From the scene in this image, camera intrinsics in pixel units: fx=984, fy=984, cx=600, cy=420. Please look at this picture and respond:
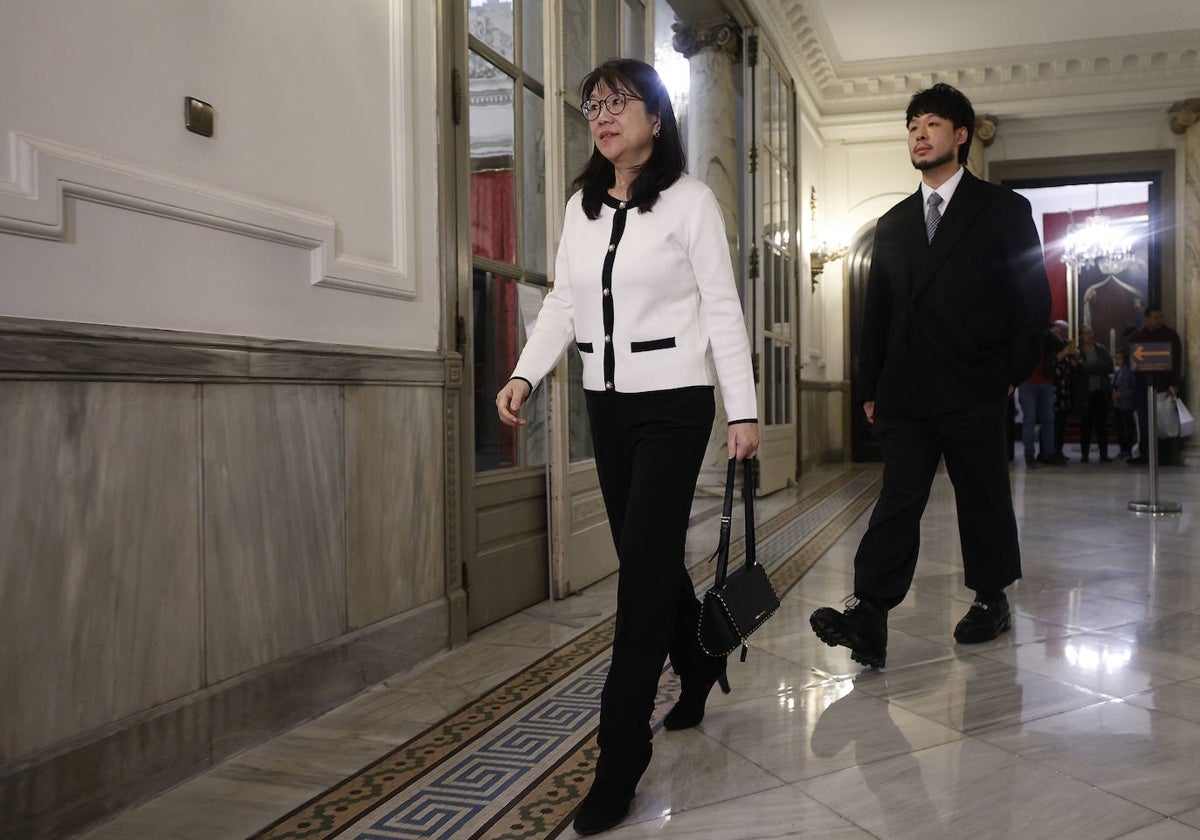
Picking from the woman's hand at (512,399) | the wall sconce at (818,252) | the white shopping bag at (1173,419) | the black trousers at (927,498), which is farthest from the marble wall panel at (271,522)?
the white shopping bag at (1173,419)

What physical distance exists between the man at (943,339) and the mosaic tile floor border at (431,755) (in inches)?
30.5

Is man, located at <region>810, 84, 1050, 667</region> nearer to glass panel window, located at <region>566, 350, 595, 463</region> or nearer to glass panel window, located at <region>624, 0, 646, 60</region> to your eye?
glass panel window, located at <region>566, 350, 595, 463</region>

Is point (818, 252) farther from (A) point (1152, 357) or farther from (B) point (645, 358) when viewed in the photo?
(B) point (645, 358)

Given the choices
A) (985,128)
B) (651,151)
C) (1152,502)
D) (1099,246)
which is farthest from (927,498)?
(1099,246)

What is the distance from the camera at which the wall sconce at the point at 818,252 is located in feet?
31.7

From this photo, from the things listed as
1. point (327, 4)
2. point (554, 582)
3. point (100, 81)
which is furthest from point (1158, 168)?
point (100, 81)

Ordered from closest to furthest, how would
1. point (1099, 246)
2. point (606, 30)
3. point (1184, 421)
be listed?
point (606, 30) → point (1184, 421) → point (1099, 246)

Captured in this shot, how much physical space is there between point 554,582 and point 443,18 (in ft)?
6.46

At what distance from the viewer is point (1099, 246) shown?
1390 cm

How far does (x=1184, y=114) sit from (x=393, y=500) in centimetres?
965

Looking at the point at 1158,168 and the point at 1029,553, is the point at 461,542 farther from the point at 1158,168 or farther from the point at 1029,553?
the point at 1158,168

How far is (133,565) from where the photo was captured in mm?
1888

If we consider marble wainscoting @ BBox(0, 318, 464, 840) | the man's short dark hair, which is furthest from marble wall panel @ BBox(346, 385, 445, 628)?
the man's short dark hair

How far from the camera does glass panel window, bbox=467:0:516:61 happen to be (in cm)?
323
